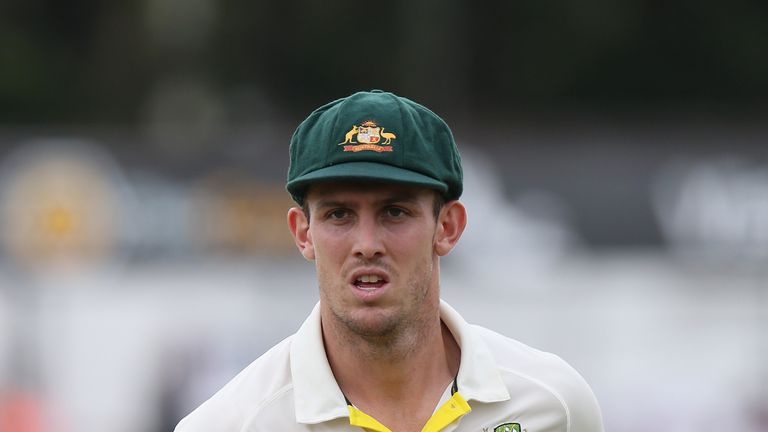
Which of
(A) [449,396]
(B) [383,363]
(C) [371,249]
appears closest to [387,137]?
(C) [371,249]

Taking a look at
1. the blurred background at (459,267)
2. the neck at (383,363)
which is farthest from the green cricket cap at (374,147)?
the blurred background at (459,267)

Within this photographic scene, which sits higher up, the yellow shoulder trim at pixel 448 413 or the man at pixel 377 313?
the man at pixel 377 313

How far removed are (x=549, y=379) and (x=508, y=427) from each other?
0.22 meters

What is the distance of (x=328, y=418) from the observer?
4023 mm

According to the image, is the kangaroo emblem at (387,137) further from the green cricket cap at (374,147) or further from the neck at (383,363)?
the neck at (383,363)

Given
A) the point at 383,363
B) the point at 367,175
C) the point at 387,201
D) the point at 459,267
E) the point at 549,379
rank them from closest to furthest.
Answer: the point at 367,175
the point at 387,201
the point at 383,363
the point at 549,379
the point at 459,267

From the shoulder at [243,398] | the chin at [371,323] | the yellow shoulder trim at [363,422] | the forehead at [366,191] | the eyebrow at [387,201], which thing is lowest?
the yellow shoulder trim at [363,422]

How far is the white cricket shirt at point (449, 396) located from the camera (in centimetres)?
404

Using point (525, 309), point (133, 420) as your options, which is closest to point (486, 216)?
point (525, 309)

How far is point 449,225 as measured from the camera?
424 cm

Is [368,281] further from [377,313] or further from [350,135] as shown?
[350,135]

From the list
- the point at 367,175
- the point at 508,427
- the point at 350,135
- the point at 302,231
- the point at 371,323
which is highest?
the point at 350,135

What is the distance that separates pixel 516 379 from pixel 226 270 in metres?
9.53

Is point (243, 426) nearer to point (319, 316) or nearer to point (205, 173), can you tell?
point (319, 316)
